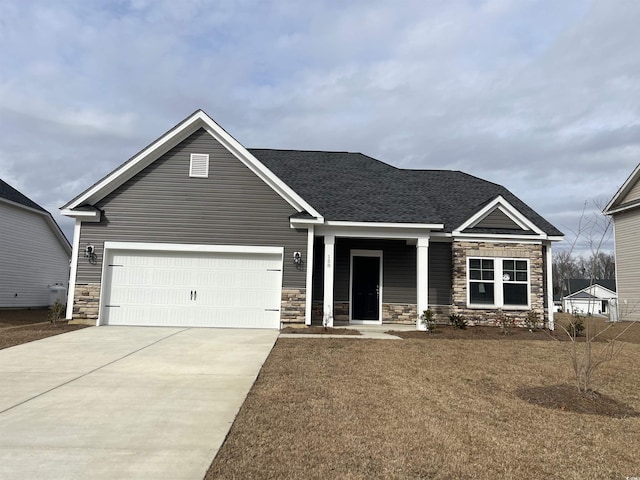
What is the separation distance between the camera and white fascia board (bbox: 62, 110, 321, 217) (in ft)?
42.0

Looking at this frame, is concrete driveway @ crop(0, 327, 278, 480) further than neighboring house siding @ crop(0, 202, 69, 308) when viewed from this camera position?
No

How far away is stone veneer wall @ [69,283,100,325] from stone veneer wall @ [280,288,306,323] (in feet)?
17.2

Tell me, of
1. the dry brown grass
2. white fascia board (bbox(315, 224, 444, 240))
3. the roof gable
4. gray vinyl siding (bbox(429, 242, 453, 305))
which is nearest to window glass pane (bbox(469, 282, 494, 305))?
gray vinyl siding (bbox(429, 242, 453, 305))

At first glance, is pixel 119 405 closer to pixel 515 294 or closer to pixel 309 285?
pixel 309 285

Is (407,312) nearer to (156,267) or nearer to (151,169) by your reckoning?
(156,267)

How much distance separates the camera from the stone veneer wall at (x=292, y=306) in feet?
42.5

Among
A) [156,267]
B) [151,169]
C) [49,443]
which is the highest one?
[151,169]

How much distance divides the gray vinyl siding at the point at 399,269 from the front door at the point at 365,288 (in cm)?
25

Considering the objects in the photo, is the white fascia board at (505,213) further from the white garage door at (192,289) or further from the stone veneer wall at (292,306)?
the white garage door at (192,289)

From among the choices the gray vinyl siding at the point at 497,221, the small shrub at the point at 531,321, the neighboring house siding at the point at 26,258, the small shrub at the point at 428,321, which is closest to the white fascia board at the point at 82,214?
the neighboring house siding at the point at 26,258

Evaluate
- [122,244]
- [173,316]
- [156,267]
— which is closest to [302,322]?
[173,316]

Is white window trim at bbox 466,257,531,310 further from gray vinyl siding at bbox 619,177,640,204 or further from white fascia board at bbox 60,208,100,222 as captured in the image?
white fascia board at bbox 60,208,100,222

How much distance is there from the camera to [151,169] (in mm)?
13289

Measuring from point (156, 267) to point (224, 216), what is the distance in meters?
2.47
